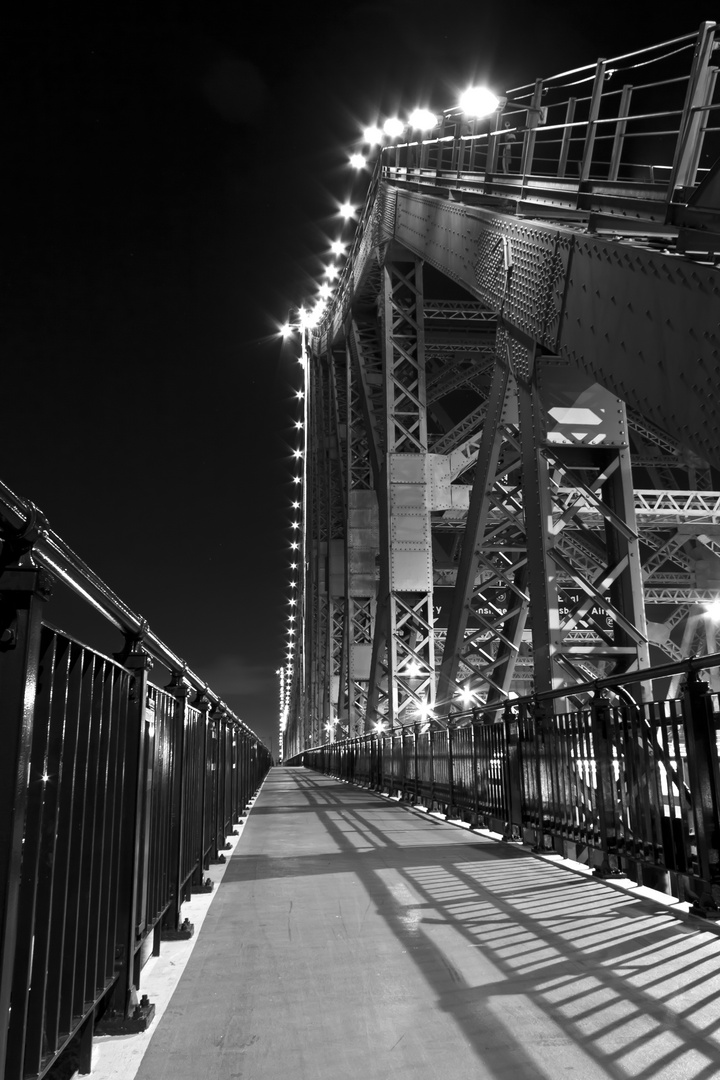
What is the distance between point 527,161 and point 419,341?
1266 centimetres

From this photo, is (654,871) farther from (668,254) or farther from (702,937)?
(668,254)

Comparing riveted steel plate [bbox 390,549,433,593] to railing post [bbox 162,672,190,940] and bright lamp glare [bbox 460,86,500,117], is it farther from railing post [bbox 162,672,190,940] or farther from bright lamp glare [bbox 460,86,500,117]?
railing post [bbox 162,672,190,940]

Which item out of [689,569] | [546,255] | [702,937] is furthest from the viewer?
[689,569]

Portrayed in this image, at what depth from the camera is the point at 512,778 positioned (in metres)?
7.96

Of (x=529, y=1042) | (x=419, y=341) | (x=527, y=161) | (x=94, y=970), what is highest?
(x=419, y=341)

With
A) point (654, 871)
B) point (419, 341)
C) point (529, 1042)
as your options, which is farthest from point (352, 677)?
point (529, 1042)

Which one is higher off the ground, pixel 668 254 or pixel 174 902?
pixel 668 254

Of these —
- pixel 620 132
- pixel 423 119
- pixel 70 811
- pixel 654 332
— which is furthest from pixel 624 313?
pixel 423 119

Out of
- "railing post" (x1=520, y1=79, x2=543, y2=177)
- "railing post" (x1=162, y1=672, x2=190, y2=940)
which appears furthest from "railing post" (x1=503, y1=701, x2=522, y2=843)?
"railing post" (x1=520, y1=79, x2=543, y2=177)

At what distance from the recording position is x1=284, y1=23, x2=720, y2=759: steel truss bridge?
521cm

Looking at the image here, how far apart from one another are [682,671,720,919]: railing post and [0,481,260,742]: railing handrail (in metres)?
2.89

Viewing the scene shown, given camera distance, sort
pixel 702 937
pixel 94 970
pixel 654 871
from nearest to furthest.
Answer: pixel 94 970, pixel 702 937, pixel 654 871

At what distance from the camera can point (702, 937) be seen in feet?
13.6

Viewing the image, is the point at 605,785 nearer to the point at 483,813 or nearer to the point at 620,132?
the point at 483,813
